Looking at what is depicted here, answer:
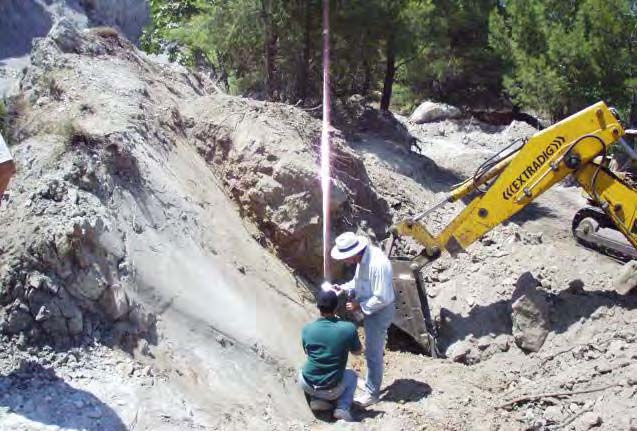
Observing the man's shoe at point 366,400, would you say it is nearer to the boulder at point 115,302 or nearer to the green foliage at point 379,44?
the boulder at point 115,302

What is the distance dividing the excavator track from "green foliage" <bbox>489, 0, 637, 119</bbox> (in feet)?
30.9

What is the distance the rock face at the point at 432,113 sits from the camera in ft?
81.8

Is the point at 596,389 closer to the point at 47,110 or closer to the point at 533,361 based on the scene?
the point at 533,361

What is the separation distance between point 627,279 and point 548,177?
1.50 m

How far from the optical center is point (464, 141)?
22.9m

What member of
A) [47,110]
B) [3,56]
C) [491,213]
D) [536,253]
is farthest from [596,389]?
[3,56]

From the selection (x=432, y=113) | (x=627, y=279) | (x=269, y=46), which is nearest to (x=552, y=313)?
(x=627, y=279)

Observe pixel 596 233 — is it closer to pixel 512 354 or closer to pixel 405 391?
pixel 512 354

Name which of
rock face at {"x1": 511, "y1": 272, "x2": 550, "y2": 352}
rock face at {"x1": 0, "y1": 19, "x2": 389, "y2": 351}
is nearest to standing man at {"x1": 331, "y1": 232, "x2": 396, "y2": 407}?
rock face at {"x1": 0, "y1": 19, "x2": 389, "y2": 351}

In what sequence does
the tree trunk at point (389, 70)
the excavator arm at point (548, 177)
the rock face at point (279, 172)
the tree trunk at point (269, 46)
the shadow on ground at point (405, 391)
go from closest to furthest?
the shadow on ground at point (405, 391), the excavator arm at point (548, 177), the rock face at point (279, 172), the tree trunk at point (269, 46), the tree trunk at point (389, 70)

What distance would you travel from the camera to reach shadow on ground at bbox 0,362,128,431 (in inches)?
188

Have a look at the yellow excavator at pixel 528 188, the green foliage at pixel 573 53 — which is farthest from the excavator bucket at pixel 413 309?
the green foliage at pixel 573 53

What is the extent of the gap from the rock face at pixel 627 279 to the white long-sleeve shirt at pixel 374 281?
3.27 metres

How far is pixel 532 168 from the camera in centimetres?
816
